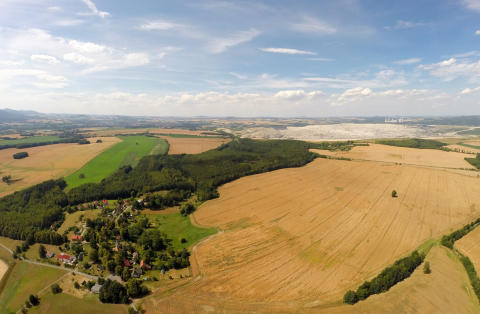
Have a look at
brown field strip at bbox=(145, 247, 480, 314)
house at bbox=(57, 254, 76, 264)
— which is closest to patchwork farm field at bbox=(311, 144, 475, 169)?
brown field strip at bbox=(145, 247, 480, 314)

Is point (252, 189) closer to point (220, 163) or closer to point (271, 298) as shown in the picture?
point (220, 163)

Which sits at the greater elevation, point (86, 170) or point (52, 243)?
point (86, 170)

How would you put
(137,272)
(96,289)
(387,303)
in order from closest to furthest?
(387,303)
(96,289)
(137,272)

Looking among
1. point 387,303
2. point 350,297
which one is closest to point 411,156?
point 387,303

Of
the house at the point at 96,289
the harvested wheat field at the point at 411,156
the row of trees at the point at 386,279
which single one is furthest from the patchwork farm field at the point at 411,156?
the house at the point at 96,289

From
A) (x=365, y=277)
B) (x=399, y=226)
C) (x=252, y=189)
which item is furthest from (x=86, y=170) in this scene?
(x=399, y=226)

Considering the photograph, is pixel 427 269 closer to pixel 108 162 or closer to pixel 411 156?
pixel 411 156

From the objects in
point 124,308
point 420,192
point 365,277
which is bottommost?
point 124,308
